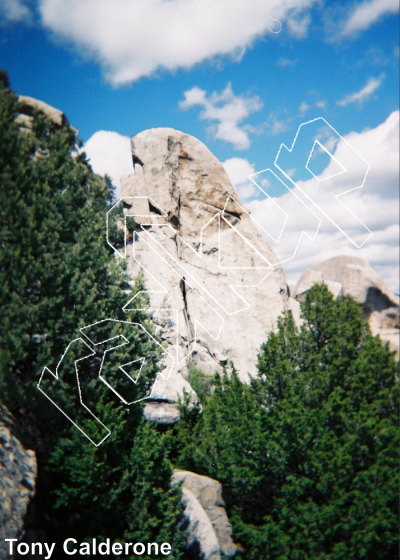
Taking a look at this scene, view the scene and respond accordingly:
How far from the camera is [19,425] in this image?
7680mm

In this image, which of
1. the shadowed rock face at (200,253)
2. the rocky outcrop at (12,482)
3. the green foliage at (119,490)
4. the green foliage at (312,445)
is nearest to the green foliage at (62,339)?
the green foliage at (119,490)

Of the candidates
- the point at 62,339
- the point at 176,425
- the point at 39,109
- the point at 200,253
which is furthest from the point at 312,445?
the point at 200,253

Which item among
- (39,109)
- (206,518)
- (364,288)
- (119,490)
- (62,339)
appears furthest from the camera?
(364,288)

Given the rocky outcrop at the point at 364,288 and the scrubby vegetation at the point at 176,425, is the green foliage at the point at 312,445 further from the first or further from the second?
the rocky outcrop at the point at 364,288

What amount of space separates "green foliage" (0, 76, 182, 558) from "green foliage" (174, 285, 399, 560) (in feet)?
10.3

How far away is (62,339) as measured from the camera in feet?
27.7

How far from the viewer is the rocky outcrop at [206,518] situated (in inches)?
421

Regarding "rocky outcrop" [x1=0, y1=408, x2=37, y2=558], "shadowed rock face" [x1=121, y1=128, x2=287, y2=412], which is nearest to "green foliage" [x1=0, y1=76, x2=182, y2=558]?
"rocky outcrop" [x1=0, y1=408, x2=37, y2=558]

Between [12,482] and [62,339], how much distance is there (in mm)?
3062

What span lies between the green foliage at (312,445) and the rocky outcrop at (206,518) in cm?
40

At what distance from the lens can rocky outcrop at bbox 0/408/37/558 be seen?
5340mm

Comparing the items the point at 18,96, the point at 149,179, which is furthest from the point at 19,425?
the point at 149,179

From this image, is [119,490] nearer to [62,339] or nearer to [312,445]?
[62,339]

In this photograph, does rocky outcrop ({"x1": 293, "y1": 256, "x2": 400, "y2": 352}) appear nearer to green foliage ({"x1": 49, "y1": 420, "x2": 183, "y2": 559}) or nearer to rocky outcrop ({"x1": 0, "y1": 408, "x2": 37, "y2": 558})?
green foliage ({"x1": 49, "y1": 420, "x2": 183, "y2": 559})
